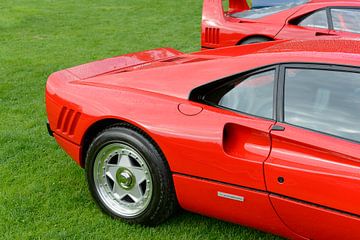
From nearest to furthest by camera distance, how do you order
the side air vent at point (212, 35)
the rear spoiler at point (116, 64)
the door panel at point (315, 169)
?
1. the door panel at point (315, 169)
2. the rear spoiler at point (116, 64)
3. the side air vent at point (212, 35)

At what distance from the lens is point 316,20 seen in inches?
235

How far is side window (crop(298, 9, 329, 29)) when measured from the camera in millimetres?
5898

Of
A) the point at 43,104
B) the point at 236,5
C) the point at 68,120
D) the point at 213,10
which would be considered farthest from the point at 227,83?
the point at 236,5

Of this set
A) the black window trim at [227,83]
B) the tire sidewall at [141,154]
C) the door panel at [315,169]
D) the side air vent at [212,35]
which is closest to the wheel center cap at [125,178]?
the tire sidewall at [141,154]

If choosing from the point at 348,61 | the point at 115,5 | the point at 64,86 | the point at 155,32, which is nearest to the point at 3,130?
the point at 64,86

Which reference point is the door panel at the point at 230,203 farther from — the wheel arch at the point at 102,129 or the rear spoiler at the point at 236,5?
the rear spoiler at the point at 236,5

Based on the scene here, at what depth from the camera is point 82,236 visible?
10.1 feet

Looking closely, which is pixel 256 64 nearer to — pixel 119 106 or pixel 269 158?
pixel 269 158

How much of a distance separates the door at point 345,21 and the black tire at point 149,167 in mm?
3562

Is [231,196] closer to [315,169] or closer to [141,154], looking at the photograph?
[315,169]

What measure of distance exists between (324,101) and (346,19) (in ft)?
11.9

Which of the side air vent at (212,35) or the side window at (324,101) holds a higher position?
the side window at (324,101)

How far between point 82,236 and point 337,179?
63.3 inches

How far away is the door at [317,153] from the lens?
2.34m
